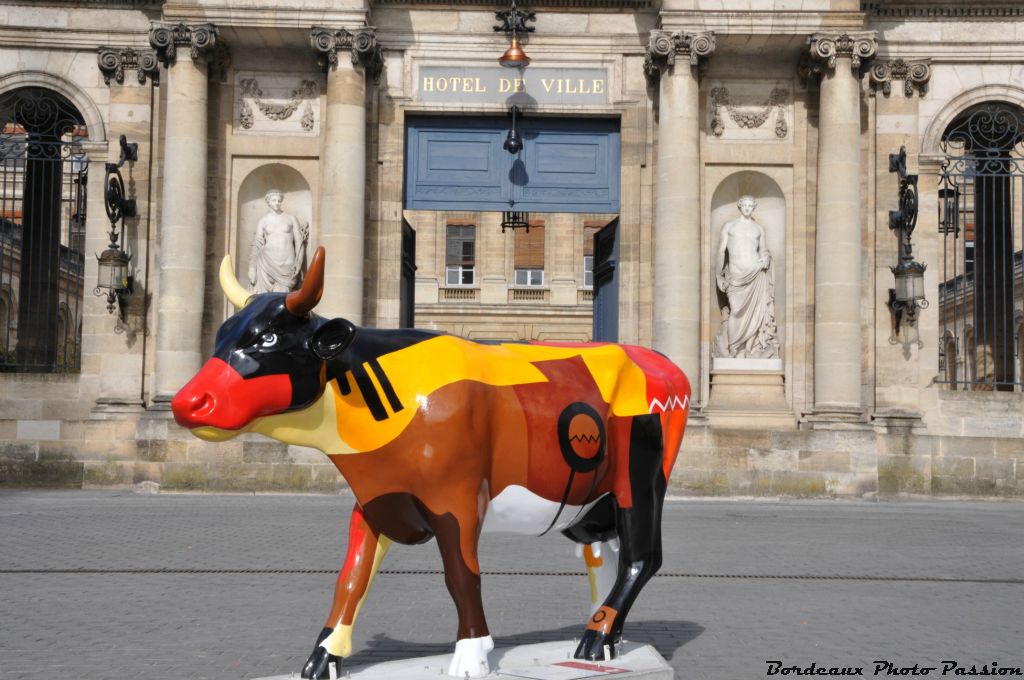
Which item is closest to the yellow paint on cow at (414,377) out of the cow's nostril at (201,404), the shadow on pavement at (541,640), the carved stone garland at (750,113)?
the cow's nostril at (201,404)

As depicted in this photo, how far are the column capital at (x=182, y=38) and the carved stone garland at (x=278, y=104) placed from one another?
1226 millimetres

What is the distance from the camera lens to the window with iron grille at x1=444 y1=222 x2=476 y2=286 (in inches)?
2129

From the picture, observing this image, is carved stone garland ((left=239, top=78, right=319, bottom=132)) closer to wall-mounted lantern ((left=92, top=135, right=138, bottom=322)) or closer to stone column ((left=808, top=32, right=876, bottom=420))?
wall-mounted lantern ((left=92, top=135, right=138, bottom=322))

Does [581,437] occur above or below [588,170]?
below

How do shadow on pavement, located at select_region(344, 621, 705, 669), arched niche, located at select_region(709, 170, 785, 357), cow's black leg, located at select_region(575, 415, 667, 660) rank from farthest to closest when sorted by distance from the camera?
arched niche, located at select_region(709, 170, 785, 357), shadow on pavement, located at select_region(344, 621, 705, 669), cow's black leg, located at select_region(575, 415, 667, 660)

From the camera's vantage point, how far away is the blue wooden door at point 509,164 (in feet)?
73.7

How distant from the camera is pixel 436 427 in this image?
584 centimetres

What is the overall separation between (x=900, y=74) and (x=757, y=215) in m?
3.40

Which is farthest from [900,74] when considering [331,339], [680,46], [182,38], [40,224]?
[331,339]

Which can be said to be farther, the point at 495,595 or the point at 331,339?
the point at 495,595

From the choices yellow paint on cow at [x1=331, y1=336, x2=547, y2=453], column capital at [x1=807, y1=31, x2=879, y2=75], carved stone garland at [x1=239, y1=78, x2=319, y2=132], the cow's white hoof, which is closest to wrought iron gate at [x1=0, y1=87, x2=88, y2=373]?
carved stone garland at [x1=239, y1=78, x2=319, y2=132]

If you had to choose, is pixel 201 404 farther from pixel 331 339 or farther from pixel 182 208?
pixel 182 208

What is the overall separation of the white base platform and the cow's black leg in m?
0.15

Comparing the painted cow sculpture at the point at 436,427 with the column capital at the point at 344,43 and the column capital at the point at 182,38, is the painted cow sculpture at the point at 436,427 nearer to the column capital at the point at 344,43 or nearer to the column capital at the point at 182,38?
the column capital at the point at 344,43
